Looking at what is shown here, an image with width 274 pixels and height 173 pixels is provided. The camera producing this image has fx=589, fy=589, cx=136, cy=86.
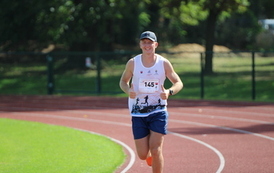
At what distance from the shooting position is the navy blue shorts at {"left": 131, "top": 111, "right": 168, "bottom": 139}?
834 cm

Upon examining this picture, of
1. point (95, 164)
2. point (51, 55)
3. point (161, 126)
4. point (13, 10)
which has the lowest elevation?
point (95, 164)

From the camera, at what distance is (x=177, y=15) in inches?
1560

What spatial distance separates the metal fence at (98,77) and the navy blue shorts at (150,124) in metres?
16.3

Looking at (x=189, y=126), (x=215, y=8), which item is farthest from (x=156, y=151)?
(x=215, y=8)

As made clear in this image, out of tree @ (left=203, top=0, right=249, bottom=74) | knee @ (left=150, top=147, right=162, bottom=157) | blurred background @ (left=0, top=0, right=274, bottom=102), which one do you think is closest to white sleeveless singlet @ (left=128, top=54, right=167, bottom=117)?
knee @ (left=150, top=147, right=162, bottom=157)

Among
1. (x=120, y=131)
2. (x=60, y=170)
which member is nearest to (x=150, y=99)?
(x=60, y=170)

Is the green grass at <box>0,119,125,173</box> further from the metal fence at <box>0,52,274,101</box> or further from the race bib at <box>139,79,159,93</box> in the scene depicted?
the metal fence at <box>0,52,274,101</box>

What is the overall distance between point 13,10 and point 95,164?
→ 25.7 m

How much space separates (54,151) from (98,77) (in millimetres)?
14508

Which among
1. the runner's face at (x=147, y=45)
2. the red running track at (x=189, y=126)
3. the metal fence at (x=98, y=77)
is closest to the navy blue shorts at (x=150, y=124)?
the runner's face at (x=147, y=45)

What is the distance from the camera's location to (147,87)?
824 centimetres

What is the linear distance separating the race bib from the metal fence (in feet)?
54.3

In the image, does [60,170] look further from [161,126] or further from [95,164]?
[161,126]

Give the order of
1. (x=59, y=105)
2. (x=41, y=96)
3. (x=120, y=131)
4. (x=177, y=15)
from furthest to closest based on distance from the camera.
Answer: (x=177, y=15) < (x=41, y=96) < (x=59, y=105) < (x=120, y=131)
